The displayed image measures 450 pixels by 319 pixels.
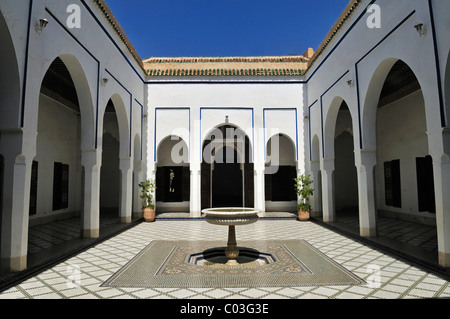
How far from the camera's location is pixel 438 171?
3.72 meters

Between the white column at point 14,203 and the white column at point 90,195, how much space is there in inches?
82.3

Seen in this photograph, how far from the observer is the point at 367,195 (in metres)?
5.84

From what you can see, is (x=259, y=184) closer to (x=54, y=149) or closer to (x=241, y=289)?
(x=54, y=149)

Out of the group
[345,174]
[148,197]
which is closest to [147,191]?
[148,197]

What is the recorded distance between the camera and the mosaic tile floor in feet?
9.69

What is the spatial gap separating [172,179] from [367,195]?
6491mm

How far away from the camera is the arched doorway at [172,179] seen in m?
10.4

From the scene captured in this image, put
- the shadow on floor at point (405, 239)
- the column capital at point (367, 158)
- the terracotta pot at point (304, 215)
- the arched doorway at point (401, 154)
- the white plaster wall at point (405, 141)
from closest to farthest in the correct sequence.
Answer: the shadow on floor at point (405, 239) < the column capital at point (367, 158) < the arched doorway at point (401, 154) < the white plaster wall at point (405, 141) < the terracotta pot at point (304, 215)

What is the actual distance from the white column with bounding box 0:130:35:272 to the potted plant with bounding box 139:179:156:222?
16.4 feet

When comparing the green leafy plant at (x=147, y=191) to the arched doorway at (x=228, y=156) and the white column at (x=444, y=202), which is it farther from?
the white column at (x=444, y=202)

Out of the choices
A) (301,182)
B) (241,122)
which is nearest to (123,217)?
(241,122)

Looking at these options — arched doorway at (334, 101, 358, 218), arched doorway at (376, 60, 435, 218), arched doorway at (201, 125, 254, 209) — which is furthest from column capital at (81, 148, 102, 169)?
arched doorway at (334, 101, 358, 218)

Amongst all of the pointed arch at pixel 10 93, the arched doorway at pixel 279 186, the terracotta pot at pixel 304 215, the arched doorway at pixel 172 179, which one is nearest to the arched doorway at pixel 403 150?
the terracotta pot at pixel 304 215

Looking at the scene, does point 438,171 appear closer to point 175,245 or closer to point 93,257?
point 175,245
